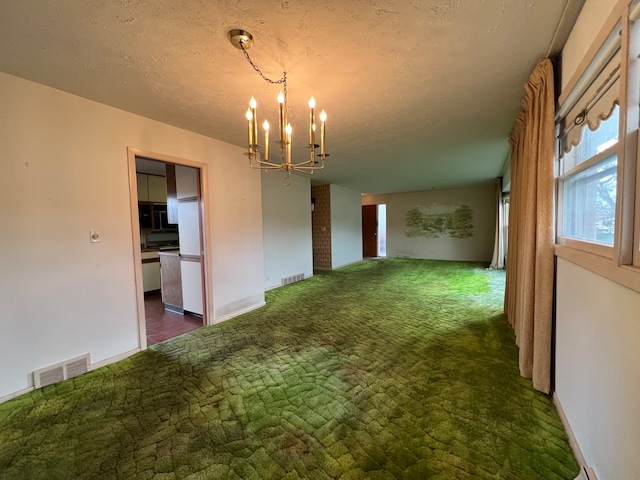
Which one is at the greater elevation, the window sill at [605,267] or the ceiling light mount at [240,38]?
the ceiling light mount at [240,38]

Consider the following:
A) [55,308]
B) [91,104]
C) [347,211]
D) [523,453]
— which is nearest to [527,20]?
[523,453]

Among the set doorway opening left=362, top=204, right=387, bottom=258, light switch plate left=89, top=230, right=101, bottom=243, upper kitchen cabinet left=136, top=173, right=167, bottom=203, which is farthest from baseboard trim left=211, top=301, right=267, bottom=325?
doorway opening left=362, top=204, right=387, bottom=258

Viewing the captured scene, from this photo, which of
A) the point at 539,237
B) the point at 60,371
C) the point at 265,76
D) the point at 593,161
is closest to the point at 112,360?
the point at 60,371

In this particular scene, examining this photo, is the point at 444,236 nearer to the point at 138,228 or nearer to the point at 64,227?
the point at 138,228

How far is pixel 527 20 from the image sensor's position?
1463mm

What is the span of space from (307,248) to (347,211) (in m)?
2.38

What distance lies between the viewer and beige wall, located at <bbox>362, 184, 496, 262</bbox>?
8.08m

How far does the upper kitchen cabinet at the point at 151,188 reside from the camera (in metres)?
4.95

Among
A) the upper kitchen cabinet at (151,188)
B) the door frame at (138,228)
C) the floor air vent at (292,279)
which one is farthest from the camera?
the floor air vent at (292,279)

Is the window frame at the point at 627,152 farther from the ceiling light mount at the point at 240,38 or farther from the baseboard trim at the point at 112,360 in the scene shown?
the baseboard trim at the point at 112,360

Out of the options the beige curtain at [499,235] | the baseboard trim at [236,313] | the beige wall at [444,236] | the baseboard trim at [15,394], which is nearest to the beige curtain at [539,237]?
the baseboard trim at [236,313]

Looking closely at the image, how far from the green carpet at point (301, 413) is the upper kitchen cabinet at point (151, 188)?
3280 millimetres

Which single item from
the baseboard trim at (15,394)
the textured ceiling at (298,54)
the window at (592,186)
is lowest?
the baseboard trim at (15,394)

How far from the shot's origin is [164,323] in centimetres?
352
